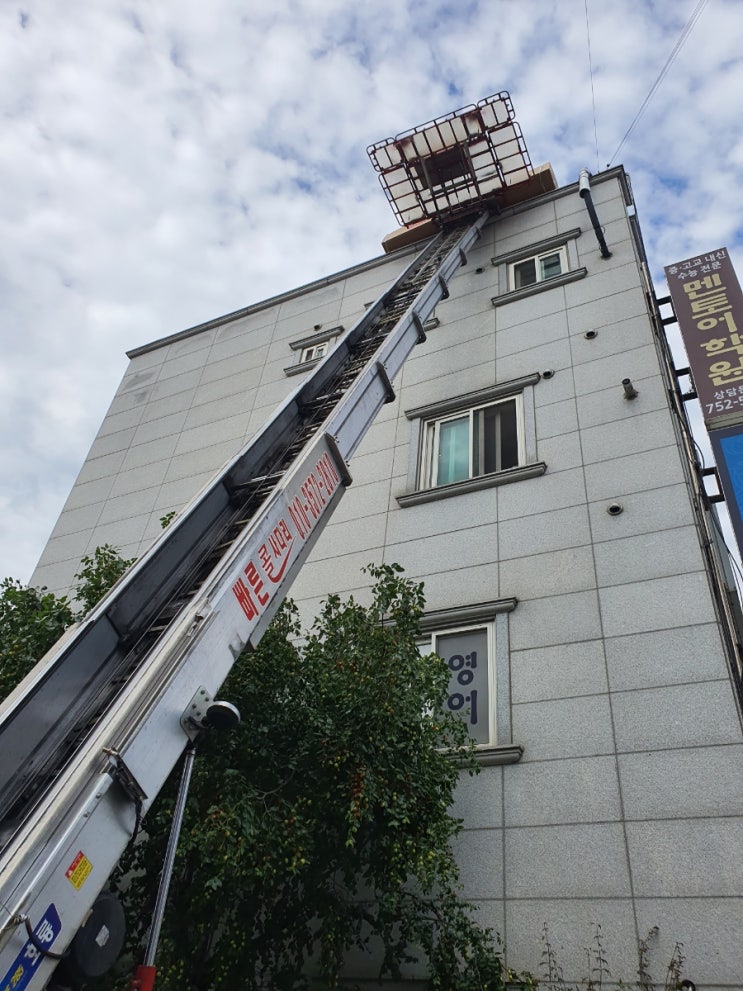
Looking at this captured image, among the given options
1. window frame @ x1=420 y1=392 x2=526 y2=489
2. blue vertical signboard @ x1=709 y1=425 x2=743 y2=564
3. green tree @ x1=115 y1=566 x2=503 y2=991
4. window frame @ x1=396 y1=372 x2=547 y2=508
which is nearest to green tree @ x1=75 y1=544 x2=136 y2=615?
green tree @ x1=115 y1=566 x2=503 y2=991

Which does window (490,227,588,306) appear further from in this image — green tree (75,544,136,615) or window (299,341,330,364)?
green tree (75,544,136,615)

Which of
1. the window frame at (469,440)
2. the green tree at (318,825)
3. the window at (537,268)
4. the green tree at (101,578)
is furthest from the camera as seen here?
the window at (537,268)

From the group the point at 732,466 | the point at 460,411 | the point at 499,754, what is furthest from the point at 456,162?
the point at 499,754

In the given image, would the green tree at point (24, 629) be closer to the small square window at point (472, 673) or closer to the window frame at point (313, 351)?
the small square window at point (472, 673)

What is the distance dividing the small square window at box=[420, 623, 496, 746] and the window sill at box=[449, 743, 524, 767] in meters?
0.29

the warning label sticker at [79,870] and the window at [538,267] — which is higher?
the window at [538,267]

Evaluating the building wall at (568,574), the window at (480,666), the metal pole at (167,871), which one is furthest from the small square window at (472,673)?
the metal pole at (167,871)

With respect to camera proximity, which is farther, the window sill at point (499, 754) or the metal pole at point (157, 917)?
the window sill at point (499, 754)

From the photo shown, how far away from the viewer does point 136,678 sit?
14.0 ft

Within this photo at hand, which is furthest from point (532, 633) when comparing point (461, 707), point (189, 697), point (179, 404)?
point (179, 404)

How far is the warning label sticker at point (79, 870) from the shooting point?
3336mm

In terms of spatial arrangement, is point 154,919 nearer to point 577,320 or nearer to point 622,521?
point 622,521

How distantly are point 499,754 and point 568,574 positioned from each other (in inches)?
97.1

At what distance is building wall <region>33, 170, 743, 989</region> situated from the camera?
257 inches
